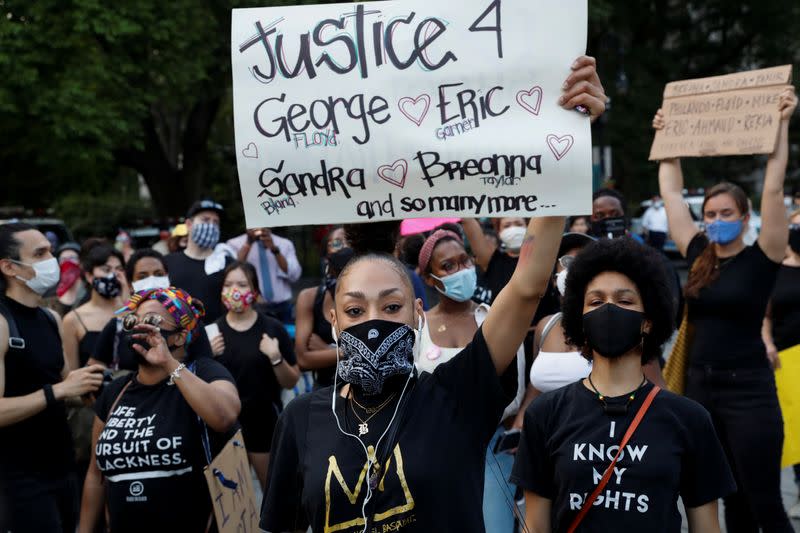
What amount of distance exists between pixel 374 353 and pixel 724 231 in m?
3.09

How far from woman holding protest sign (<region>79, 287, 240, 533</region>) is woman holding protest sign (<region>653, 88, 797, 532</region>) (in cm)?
254

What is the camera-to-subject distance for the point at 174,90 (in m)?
19.0

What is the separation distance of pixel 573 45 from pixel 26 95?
634 inches

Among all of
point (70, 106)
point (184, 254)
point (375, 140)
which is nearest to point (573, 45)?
point (375, 140)

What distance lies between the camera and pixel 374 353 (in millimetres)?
2713

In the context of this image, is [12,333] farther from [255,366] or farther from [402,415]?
[402,415]

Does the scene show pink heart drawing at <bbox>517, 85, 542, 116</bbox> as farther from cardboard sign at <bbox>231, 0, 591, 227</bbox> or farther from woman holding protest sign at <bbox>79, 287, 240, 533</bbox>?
woman holding protest sign at <bbox>79, 287, 240, 533</bbox>

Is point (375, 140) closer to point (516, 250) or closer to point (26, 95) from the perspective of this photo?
point (516, 250)

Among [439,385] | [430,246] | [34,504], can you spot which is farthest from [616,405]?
[34,504]

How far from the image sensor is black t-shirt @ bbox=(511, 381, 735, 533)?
315 centimetres

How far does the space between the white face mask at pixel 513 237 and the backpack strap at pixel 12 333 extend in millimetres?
3292

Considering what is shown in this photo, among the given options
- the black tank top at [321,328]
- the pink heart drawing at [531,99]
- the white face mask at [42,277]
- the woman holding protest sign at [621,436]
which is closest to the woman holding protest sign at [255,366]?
the black tank top at [321,328]

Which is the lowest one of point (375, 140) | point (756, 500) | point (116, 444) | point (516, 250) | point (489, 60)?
point (756, 500)

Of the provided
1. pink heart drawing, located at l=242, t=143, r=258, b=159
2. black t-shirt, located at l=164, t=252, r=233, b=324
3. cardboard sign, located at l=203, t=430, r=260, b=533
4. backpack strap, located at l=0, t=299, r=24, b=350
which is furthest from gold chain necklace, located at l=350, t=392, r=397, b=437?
black t-shirt, located at l=164, t=252, r=233, b=324
